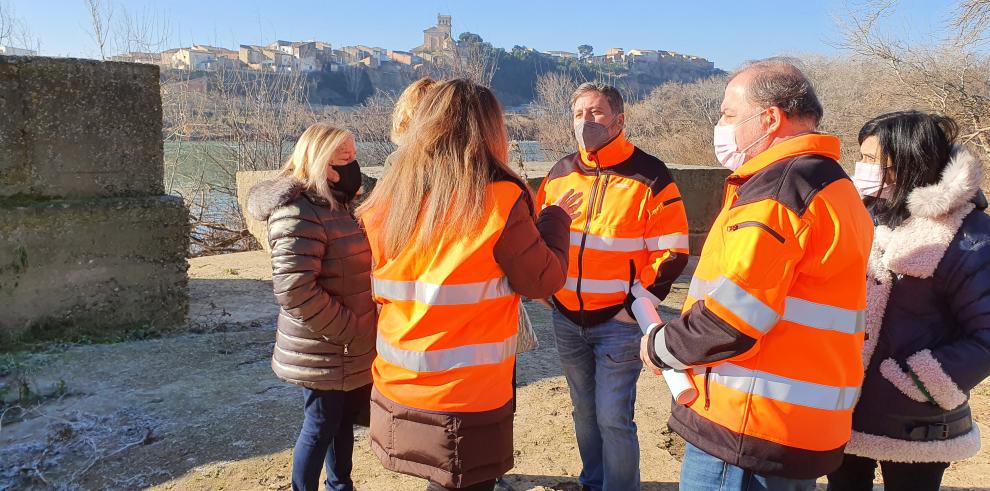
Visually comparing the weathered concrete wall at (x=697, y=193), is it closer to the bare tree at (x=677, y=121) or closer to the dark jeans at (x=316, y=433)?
the dark jeans at (x=316, y=433)

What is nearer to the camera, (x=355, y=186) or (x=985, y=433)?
(x=355, y=186)

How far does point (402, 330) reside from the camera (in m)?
2.06

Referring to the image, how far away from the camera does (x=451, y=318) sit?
2.01 m

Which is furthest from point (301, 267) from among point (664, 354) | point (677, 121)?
point (677, 121)

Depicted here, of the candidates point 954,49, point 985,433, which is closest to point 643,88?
point 954,49

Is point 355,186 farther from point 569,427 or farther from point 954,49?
point 954,49

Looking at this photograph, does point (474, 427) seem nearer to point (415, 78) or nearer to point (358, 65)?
point (415, 78)

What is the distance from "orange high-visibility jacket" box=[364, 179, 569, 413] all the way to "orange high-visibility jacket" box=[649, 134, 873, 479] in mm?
492

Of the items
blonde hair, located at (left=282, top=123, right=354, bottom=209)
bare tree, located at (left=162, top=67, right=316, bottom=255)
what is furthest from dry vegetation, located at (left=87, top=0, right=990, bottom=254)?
blonde hair, located at (left=282, top=123, right=354, bottom=209)

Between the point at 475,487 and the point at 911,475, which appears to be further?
the point at 911,475

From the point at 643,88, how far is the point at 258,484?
30.3m

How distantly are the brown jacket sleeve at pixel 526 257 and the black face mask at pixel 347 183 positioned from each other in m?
1.05

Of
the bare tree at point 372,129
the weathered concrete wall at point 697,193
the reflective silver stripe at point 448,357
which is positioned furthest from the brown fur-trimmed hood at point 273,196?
the bare tree at point 372,129

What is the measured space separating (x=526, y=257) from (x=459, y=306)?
0.24 metres
